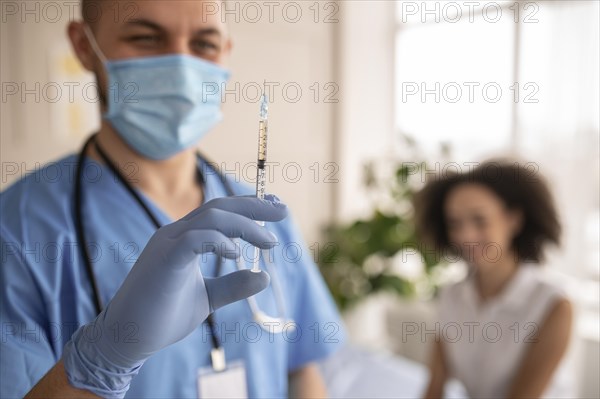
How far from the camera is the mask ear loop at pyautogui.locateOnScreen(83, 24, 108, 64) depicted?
31.0 inches

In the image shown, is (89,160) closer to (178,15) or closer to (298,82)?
(178,15)

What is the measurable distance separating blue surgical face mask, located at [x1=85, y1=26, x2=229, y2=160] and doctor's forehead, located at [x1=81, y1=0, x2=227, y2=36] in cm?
5

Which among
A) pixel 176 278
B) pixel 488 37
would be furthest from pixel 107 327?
pixel 488 37

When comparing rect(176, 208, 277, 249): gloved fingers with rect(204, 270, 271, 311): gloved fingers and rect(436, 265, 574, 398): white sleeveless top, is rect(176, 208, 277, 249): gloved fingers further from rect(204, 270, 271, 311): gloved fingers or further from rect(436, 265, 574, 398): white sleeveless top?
rect(436, 265, 574, 398): white sleeveless top

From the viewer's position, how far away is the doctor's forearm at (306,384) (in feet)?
2.98

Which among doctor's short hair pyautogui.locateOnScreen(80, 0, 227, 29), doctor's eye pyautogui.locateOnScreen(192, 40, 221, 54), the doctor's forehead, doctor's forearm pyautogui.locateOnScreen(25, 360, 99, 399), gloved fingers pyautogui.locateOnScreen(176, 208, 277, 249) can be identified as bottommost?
doctor's forearm pyautogui.locateOnScreen(25, 360, 99, 399)

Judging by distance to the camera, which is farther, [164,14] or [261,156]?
[164,14]

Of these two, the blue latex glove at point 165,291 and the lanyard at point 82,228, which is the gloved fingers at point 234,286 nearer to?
the blue latex glove at point 165,291

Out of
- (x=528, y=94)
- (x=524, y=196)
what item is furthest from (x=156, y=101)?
(x=528, y=94)

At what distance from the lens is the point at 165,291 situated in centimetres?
51

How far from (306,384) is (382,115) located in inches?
95.1

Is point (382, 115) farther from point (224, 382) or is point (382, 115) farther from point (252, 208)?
point (252, 208)

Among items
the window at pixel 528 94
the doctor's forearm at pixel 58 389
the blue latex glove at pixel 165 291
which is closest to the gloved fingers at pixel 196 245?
the blue latex glove at pixel 165 291

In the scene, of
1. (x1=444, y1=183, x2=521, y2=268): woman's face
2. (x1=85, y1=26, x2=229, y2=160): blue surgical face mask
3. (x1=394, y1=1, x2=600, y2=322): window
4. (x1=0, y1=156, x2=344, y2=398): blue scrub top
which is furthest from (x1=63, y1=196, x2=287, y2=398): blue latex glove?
(x1=394, y1=1, x2=600, y2=322): window
